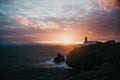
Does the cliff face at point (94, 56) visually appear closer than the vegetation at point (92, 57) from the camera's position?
No

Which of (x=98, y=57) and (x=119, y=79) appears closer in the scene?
(x=119, y=79)

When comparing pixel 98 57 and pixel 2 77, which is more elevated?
pixel 98 57

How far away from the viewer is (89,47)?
93500mm

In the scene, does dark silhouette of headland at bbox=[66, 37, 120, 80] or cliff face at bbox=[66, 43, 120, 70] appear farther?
cliff face at bbox=[66, 43, 120, 70]

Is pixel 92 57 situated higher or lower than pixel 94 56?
lower

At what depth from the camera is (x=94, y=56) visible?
83.4 metres

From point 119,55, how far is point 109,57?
391 centimetres

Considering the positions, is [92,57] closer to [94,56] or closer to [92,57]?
[92,57]

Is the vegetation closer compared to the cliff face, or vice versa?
the vegetation

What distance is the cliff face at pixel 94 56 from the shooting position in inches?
3056

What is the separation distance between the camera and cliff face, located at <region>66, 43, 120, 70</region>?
255ft

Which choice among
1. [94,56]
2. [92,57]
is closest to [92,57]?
[92,57]

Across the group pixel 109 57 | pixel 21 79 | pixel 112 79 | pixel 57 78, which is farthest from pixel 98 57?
pixel 112 79

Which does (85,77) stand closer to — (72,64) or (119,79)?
(119,79)
